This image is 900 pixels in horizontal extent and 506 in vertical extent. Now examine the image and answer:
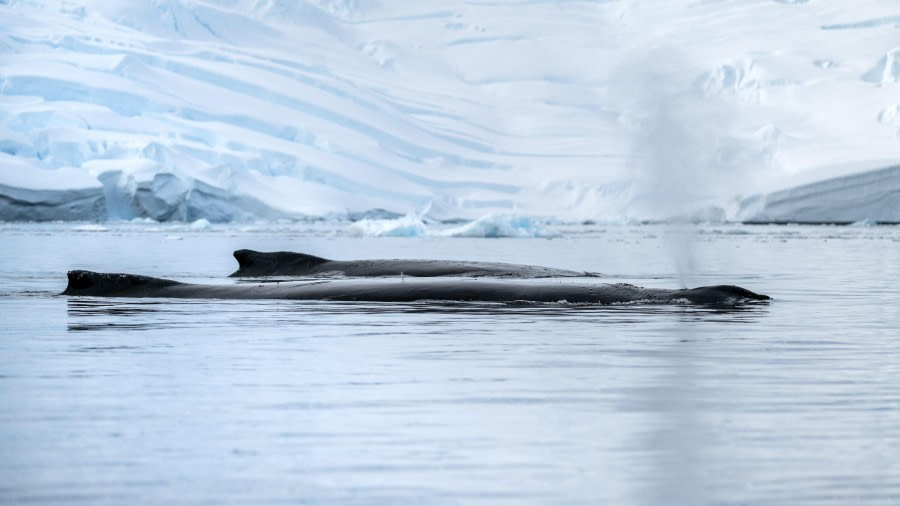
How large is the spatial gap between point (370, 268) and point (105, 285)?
5370 millimetres

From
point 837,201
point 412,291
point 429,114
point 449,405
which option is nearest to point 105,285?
point 412,291

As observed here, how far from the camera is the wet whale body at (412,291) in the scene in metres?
13.4

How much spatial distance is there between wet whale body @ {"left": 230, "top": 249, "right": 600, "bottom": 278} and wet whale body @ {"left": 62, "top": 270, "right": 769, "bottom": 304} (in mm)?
3249

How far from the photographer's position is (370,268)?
1941 centimetres

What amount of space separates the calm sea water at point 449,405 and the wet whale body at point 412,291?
0.83m

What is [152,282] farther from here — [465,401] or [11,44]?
[11,44]

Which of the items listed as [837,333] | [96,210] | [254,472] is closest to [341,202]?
[96,210]

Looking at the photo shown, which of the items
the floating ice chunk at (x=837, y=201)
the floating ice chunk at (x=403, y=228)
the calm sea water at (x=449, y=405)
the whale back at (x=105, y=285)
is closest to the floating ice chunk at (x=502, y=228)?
the floating ice chunk at (x=403, y=228)

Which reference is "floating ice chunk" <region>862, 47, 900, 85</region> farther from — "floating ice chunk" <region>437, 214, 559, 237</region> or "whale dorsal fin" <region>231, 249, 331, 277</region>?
"whale dorsal fin" <region>231, 249, 331, 277</region>

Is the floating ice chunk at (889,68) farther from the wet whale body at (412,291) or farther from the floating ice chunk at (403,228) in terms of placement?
the wet whale body at (412,291)

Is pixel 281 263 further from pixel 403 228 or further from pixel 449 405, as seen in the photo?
pixel 403 228

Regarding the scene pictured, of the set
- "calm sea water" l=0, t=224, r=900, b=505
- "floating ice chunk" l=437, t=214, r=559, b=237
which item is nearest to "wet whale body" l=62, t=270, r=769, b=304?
"calm sea water" l=0, t=224, r=900, b=505

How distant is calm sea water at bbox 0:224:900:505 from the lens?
4.44 metres

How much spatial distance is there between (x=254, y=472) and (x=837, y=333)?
21.5 feet
